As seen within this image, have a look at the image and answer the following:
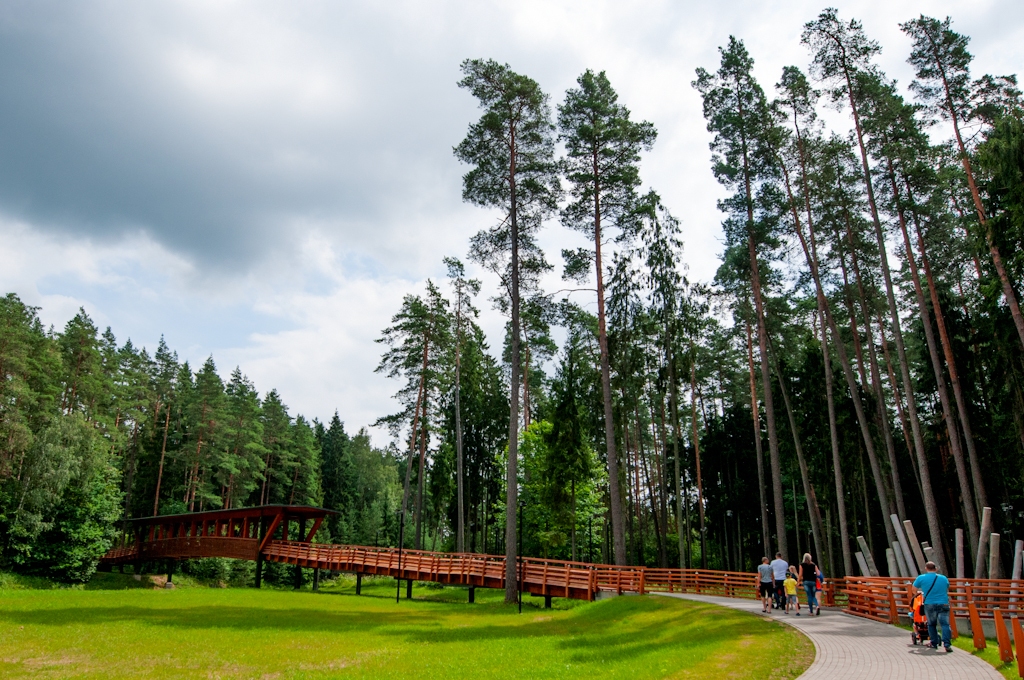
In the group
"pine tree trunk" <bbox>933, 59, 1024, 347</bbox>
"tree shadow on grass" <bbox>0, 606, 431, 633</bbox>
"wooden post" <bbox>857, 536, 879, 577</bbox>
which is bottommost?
"tree shadow on grass" <bbox>0, 606, 431, 633</bbox>

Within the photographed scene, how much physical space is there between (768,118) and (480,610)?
21.6 meters

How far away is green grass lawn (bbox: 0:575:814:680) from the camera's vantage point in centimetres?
1030

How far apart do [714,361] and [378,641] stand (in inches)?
1247

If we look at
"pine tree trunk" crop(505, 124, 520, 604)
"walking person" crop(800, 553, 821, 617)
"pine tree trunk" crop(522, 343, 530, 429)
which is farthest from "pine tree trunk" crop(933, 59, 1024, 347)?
"pine tree trunk" crop(522, 343, 530, 429)

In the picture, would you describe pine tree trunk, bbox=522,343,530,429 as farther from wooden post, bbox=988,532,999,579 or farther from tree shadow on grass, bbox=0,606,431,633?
wooden post, bbox=988,532,999,579

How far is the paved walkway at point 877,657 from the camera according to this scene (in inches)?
338

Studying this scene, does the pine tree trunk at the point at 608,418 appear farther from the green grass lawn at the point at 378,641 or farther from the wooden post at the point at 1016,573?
the wooden post at the point at 1016,573

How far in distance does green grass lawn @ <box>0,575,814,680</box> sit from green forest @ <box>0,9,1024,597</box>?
4953 millimetres

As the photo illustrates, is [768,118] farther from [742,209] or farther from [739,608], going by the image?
[739,608]

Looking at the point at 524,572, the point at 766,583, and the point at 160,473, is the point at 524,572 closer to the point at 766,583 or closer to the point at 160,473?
the point at 766,583

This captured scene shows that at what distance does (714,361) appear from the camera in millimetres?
40875

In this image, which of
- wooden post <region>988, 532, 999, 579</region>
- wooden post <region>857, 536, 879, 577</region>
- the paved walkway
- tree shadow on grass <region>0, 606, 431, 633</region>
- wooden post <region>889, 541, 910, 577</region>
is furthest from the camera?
wooden post <region>889, 541, 910, 577</region>

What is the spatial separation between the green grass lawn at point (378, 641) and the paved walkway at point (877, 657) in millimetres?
407

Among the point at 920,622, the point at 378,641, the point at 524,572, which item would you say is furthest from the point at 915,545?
the point at 378,641
